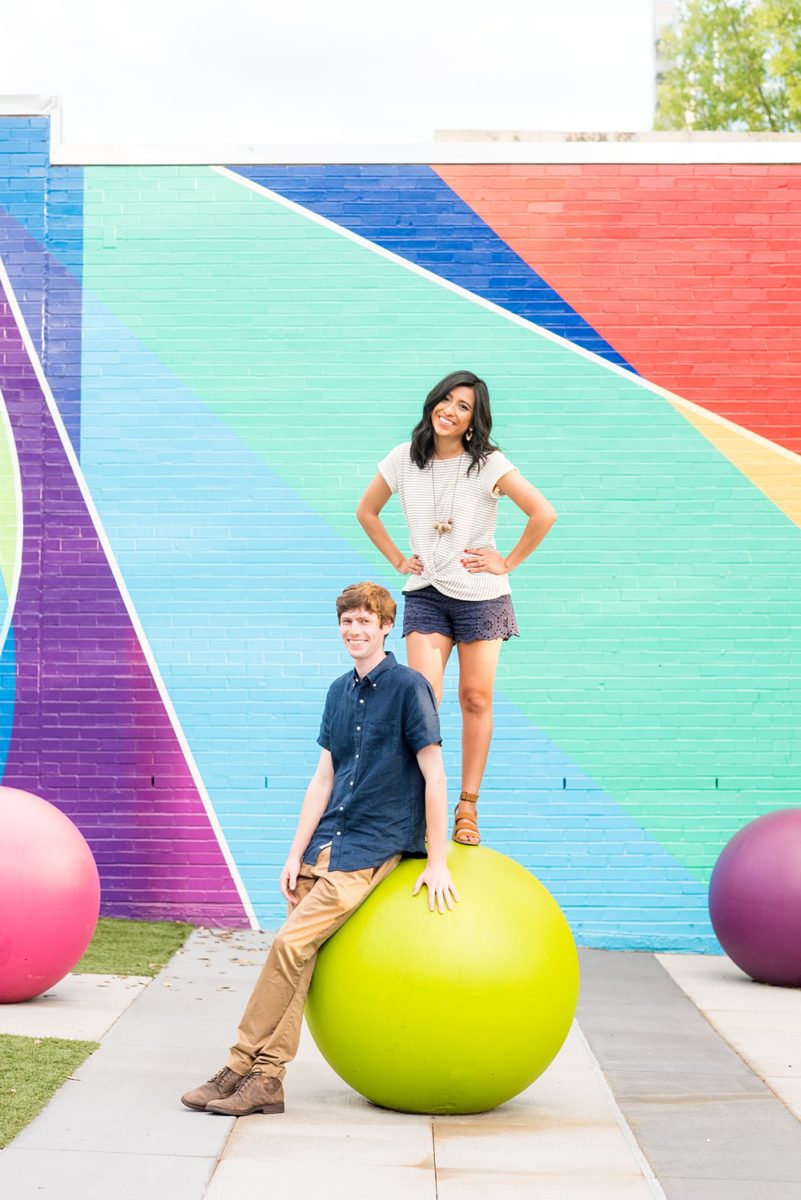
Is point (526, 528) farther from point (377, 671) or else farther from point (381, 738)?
point (381, 738)

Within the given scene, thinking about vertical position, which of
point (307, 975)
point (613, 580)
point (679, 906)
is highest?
point (613, 580)

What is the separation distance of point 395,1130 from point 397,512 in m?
5.06

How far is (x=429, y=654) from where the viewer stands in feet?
21.9

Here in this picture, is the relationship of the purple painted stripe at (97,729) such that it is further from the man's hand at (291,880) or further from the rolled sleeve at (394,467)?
the man's hand at (291,880)

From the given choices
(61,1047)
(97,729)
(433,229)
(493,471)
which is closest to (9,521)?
(97,729)

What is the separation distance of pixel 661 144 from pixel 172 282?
10.7ft

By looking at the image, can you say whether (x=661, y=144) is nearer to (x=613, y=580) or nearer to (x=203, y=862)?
(x=613, y=580)

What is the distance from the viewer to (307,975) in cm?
534

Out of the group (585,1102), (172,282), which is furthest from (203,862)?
(585,1102)

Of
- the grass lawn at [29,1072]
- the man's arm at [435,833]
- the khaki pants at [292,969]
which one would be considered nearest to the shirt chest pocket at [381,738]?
the man's arm at [435,833]

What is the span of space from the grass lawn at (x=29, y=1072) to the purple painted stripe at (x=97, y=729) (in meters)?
3.27

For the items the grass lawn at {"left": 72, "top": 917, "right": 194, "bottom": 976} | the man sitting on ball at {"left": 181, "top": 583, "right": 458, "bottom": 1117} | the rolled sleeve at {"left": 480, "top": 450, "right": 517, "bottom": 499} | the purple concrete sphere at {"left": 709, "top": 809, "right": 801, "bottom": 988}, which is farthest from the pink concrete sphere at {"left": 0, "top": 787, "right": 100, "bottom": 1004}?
the purple concrete sphere at {"left": 709, "top": 809, "right": 801, "bottom": 988}

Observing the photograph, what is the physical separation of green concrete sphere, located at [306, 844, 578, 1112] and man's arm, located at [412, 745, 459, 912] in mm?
45

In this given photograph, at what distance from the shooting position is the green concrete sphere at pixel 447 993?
5105mm
